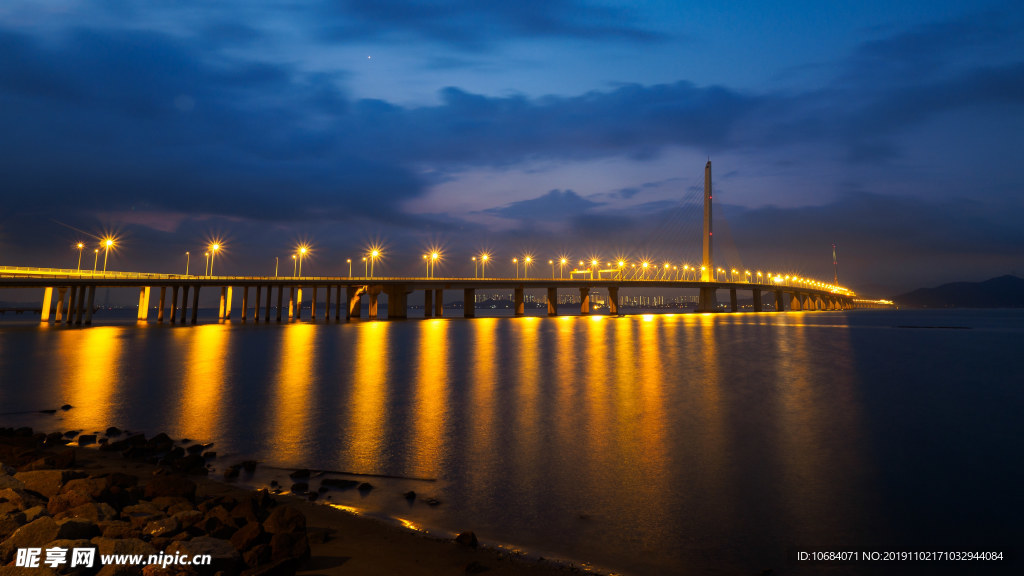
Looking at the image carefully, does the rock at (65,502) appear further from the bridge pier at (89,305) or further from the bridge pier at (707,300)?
A: the bridge pier at (707,300)

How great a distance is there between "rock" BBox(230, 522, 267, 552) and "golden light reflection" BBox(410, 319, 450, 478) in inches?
149

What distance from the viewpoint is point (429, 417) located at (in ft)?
45.4

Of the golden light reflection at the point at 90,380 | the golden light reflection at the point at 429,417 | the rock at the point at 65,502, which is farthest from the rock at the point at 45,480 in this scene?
the golden light reflection at the point at 90,380

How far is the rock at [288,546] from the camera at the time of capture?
200 inches

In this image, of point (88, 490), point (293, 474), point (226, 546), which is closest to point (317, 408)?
point (293, 474)

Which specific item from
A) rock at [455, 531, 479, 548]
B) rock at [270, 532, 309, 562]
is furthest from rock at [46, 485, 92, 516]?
rock at [455, 531, 479, 548]

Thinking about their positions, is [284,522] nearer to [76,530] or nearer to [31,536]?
[76,530]

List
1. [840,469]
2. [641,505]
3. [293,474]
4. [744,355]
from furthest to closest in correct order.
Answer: [744,355]
[840,469]
[293,474]
[641,505]

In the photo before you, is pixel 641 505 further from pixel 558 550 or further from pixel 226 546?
pixel 226 546

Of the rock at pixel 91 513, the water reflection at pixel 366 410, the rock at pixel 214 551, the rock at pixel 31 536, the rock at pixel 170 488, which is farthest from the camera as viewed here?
the water reflection at pixel 366 410

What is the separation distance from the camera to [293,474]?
345 inches

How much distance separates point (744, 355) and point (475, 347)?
59.0 feet

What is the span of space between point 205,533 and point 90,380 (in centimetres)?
2006

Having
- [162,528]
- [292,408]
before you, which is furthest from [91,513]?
[292,408]
